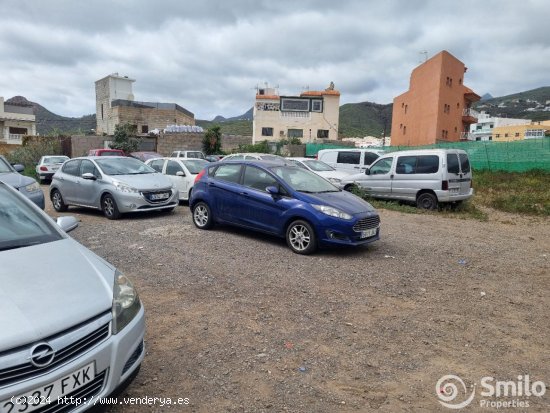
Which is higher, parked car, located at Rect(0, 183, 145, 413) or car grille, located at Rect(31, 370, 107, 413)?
parked car, located at Rect(0, 183, 145, 413)

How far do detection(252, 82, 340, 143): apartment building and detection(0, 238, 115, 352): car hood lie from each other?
48.5m

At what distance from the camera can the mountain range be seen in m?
68.7

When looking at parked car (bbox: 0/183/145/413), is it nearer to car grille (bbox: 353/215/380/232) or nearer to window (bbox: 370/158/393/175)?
car grille (bbox: 353/215/380/232)

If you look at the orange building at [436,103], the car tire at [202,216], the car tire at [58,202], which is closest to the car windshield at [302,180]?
the car tire at [202,216]

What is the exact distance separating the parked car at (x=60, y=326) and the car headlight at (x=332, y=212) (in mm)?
3902

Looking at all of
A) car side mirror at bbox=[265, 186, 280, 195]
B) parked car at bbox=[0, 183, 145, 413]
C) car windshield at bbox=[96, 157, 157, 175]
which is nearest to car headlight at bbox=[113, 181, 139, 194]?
car windshield at bbox=[96, 157, 157, 175]

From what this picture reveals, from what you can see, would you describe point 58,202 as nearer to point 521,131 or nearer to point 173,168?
point 173,168

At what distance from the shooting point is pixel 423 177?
1131 cm

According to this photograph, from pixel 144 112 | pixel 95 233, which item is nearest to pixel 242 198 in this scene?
pixel 95 233

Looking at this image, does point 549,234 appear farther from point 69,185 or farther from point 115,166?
point 69,185

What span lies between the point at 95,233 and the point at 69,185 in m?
3.35

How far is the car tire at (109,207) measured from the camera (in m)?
9.18

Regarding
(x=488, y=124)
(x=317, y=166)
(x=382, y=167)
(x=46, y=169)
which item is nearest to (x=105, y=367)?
(x=382, y=167)

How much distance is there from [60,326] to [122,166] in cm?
858
